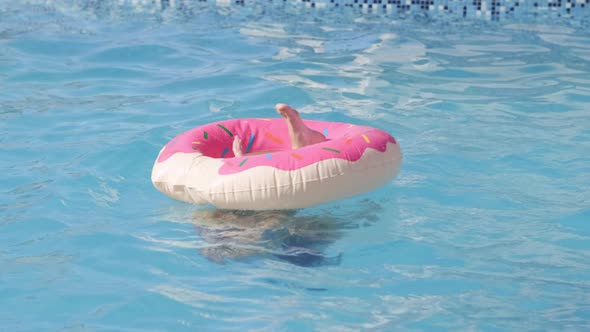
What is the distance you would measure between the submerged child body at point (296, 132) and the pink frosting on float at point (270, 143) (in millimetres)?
113

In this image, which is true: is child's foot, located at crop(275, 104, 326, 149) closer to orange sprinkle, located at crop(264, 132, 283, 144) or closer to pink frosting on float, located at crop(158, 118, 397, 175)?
pink frosting on float, located at crop(158, 118, 397, 175)

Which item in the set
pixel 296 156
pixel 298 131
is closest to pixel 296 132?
pixel 298 131

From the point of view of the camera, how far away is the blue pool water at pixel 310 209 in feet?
11.0

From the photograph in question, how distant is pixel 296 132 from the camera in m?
4.20

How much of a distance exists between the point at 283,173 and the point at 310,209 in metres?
0.51

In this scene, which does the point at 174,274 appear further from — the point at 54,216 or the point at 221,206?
the point at 54,216

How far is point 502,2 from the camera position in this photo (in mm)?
10336

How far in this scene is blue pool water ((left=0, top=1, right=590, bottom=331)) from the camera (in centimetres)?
334

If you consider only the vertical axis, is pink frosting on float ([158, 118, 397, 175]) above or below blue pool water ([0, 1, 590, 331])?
above

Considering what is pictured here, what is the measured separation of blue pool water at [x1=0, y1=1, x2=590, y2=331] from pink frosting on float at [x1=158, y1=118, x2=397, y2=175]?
Result: 0.32m

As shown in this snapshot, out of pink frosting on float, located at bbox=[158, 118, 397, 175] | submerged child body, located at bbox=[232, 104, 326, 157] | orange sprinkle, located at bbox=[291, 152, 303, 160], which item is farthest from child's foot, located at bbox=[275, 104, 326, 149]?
orange sprinkle, located at bbox=[291, 152, 303, 160]

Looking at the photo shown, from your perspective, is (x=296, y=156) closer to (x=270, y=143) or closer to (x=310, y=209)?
(x=310, y=209)

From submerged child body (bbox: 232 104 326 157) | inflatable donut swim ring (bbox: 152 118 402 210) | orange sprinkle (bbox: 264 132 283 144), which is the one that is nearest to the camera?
inflatable donut swim ring (bbox: 152 118 402 210)

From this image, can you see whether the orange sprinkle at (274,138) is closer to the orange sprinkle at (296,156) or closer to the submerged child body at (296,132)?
the submerged child body at (296,132)
